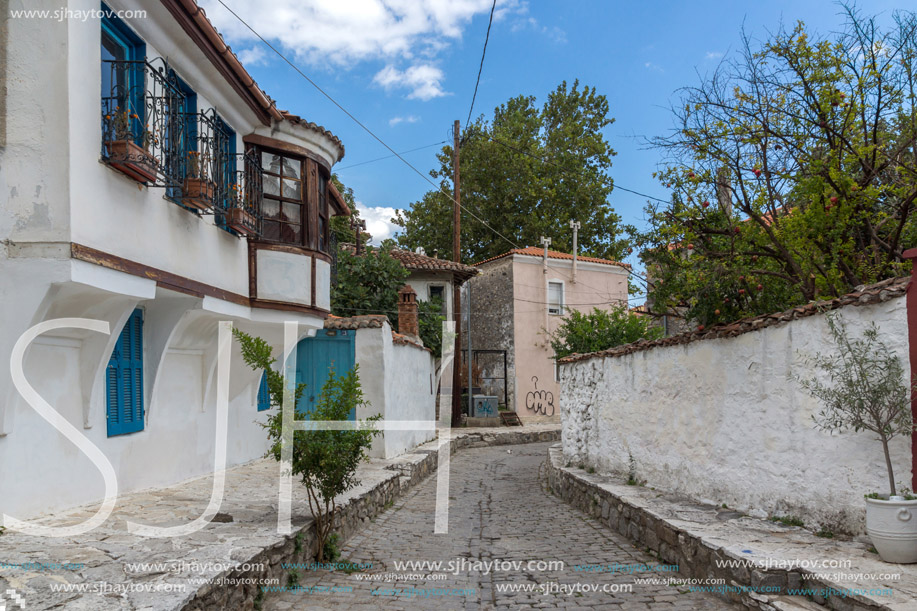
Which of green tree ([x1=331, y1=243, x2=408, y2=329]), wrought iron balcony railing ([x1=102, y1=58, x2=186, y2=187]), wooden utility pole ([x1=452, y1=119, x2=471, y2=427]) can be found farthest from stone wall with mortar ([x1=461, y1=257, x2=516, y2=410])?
wrought iron balcony railing ([x1=102, y1=58, x2=186, y2=187])

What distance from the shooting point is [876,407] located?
4.96 metres

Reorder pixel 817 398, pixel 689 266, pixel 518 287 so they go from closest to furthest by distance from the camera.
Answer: pixel 817 398, pixel 689 266, pixel 518 287

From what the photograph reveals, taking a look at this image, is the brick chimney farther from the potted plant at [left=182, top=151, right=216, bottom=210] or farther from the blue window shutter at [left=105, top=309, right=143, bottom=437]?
the potted plant at [left=182, top=151, right=216, bottom=210]

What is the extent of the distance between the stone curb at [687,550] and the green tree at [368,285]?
10.3 meters

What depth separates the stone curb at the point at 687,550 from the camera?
4.46 metres

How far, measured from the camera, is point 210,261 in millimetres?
8281

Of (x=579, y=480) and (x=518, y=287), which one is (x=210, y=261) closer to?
(x=579, y=480)

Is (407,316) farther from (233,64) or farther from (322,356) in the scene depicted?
(233,64)

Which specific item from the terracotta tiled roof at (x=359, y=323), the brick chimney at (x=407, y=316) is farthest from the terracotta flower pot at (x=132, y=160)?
the brick chimney at (x=407, y=316)

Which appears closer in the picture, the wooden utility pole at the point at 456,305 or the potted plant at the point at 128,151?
the potted plant at the point at 128,151

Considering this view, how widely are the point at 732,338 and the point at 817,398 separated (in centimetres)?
142

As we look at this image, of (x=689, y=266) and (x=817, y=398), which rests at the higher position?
(x=689, y=266)

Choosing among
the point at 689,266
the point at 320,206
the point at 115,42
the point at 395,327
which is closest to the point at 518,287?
the point at 395,327

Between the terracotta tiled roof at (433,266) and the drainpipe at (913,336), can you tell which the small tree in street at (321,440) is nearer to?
the drainpipe at (913,336)
